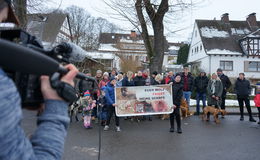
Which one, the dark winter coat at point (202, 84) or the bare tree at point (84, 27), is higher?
the bare tree at point (84, 27)

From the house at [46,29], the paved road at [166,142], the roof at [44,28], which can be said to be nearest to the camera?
the house at [46,29]

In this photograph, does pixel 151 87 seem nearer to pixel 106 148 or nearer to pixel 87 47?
pixel 106 148

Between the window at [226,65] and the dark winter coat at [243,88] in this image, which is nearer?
the dark winter coat at [243,88]

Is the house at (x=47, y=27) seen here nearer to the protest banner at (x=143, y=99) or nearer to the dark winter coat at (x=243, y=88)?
the protest banner at (x=143, y=99)

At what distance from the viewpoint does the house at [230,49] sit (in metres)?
30.5

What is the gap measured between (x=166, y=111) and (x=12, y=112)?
7658 millimetres

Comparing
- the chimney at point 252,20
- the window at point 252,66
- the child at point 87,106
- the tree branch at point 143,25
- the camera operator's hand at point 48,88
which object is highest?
the chimney at point 252,20

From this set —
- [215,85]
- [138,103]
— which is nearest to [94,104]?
[138,103]

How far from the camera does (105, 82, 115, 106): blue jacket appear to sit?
25.4ft

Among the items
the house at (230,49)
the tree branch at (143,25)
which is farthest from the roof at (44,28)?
the house at (230,49)

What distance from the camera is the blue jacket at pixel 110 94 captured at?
7755 mm

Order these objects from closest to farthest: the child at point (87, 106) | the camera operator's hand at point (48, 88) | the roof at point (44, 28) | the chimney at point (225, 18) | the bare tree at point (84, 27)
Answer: the camera operator's hand at point (48, 88)
the roof at point (44, 28)
the child at point (87, 106)
the bare tree at point (84, 27)
the chimney at point (225, 18)

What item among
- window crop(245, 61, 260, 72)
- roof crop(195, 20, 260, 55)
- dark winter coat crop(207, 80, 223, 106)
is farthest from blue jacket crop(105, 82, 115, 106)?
window crop(245, 61, 260, 72)

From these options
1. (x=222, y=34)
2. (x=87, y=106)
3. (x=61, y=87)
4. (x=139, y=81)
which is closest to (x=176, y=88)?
(x=139, y=81)
